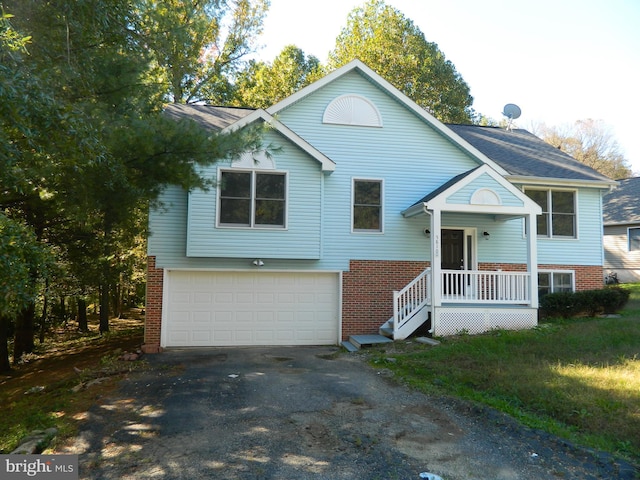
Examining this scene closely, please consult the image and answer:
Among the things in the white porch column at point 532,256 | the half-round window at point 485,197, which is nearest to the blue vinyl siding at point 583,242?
the white porch column at point 532,256

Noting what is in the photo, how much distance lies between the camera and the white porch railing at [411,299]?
10930 mm

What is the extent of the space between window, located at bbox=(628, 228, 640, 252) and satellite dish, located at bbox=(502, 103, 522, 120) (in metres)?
9.54

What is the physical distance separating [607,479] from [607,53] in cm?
901

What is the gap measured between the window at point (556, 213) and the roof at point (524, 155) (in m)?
0.62

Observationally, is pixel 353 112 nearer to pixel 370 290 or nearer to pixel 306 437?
pixel 370 290

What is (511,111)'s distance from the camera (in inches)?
710

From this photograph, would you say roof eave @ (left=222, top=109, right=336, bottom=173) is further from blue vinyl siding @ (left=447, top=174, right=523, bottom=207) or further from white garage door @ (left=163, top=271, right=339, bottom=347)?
blue vinyl siding @ (left=447, top=174, right=523, bottom=207)

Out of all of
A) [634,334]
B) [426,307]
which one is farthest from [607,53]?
[426,307]

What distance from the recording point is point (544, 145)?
15977mm

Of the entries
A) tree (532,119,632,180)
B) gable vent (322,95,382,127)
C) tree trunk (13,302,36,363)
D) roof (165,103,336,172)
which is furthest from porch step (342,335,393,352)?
tree (532,119,632,180)

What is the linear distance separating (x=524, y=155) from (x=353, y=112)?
A: 6.44 metres

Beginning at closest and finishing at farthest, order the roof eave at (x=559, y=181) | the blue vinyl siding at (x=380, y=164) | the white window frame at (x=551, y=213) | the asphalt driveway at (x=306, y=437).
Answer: the asphalt driveway at (x=306, y=437) < the blue vinyl siding at (x=380, y=164) < the roof eave at (x=559, y=181) < the white window frame at (x=551, y=213)

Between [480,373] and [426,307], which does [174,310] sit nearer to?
[426,307]
